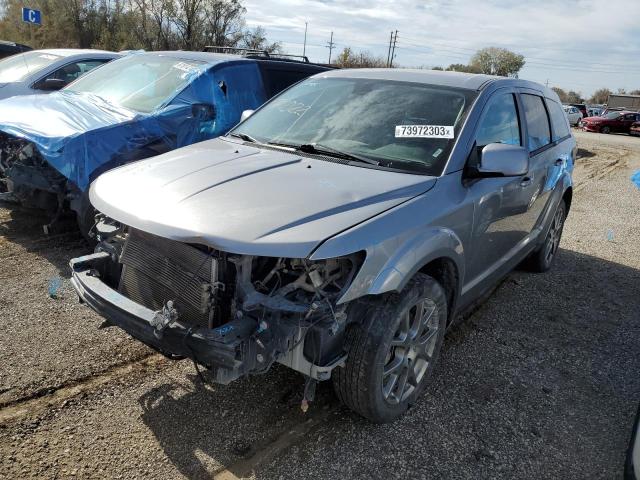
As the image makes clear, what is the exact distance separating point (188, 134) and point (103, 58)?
4.16 metres

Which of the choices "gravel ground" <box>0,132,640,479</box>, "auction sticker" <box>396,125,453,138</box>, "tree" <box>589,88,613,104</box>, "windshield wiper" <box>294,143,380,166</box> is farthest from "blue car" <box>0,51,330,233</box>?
"tree" <box>589,88,613,104</box>

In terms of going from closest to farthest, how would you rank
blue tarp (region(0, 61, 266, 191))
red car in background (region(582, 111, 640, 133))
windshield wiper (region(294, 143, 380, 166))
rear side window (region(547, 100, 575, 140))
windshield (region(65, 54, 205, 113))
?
windshield wiper (region(294, 143, 380, 166)), blue tarp (region(0, 61, 266, 191)), rear side window (region(547, 100, 575, 140)), windshield (region(65, 54, 205, 113)), red car in background (region(582, 111, 640, 133))

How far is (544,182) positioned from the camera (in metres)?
4.42

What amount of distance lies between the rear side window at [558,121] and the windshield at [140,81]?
359 cm

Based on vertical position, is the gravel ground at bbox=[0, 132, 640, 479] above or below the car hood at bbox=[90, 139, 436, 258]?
below

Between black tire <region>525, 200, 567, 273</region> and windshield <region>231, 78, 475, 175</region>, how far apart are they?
2.33 meters

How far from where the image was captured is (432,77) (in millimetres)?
3672

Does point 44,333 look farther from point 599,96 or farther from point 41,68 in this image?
point 599,96

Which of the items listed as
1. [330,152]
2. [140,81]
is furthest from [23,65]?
[330,152]

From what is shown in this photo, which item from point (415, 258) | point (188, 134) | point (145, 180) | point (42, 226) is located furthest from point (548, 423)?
point (42, 226)

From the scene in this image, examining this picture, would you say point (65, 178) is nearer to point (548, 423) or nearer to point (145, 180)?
point (145, 180)

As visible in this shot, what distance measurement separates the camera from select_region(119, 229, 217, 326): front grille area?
238cm

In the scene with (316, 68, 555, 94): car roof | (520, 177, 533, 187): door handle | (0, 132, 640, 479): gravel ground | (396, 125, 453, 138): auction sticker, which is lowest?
(0, 132, 640, 479): gravel ground

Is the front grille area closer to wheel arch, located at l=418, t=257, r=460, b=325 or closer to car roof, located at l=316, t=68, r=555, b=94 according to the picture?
wheel arch, located at l=418, t=257, r=460, b=325
